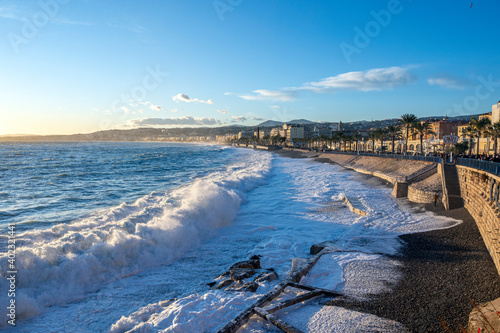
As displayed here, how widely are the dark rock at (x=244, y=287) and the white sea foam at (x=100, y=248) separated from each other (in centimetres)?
421

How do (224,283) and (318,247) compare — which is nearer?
(224,283)

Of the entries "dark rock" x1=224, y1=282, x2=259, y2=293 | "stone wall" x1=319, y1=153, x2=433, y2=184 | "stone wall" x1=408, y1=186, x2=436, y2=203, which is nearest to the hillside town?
"stone wall" x1=319, y1=153, x2=433, y2=184

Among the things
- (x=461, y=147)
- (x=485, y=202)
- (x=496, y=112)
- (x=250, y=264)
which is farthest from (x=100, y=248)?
(x=496, y=112)

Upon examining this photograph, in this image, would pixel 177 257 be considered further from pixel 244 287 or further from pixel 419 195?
pixel 419 195

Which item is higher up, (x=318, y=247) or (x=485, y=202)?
(x=485, y=202)

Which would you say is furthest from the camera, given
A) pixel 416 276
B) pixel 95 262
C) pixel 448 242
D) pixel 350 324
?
pixel 448 242

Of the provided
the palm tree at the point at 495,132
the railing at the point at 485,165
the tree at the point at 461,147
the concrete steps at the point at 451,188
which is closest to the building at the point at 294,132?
the tree at the point at 461,147

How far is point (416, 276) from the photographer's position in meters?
9.61

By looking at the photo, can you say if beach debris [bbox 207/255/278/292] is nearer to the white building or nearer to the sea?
the sea

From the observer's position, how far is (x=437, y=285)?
8922 millimetres

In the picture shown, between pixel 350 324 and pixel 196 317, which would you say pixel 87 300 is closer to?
pixel 196 317

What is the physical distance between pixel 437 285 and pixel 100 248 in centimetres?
1211

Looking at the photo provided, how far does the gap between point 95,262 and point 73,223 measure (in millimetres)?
6832

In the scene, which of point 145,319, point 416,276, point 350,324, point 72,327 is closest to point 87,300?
point 72,327
